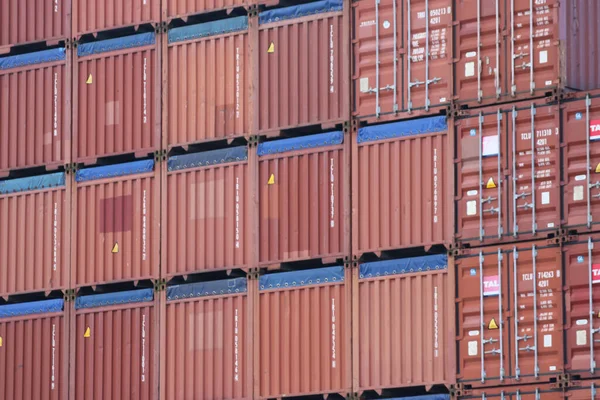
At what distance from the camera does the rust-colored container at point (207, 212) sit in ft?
126

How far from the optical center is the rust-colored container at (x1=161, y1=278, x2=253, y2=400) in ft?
124

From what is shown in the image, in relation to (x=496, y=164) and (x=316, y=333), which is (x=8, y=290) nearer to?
(x=316, y=333)

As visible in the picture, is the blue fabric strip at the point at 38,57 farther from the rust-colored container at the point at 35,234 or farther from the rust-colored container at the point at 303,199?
the rust-colored container at the point at 303,199

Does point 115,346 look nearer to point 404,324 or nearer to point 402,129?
point 404,324

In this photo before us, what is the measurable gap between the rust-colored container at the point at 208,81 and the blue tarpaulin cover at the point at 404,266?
174 inches

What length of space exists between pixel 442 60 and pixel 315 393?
7.21 metres

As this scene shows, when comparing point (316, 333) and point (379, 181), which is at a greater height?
point (379, 181)

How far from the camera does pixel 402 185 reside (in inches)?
1431

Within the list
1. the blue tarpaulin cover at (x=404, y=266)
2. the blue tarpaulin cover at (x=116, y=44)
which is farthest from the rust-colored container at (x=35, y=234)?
the blue tarpaulin cover at (x=404, y=266)

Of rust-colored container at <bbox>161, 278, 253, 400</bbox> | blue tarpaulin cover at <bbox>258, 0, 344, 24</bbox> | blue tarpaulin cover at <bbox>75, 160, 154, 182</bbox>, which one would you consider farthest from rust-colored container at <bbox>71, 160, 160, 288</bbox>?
blue tarpaulin cover at <bbox>258, 0, 344, 24</bbox>

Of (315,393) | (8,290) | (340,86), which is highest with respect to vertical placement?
(340,86)

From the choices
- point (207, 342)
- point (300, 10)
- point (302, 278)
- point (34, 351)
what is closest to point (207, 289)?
point (207, 342)

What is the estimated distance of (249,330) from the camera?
37.8 meters

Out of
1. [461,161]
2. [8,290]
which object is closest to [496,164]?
[461,161]
